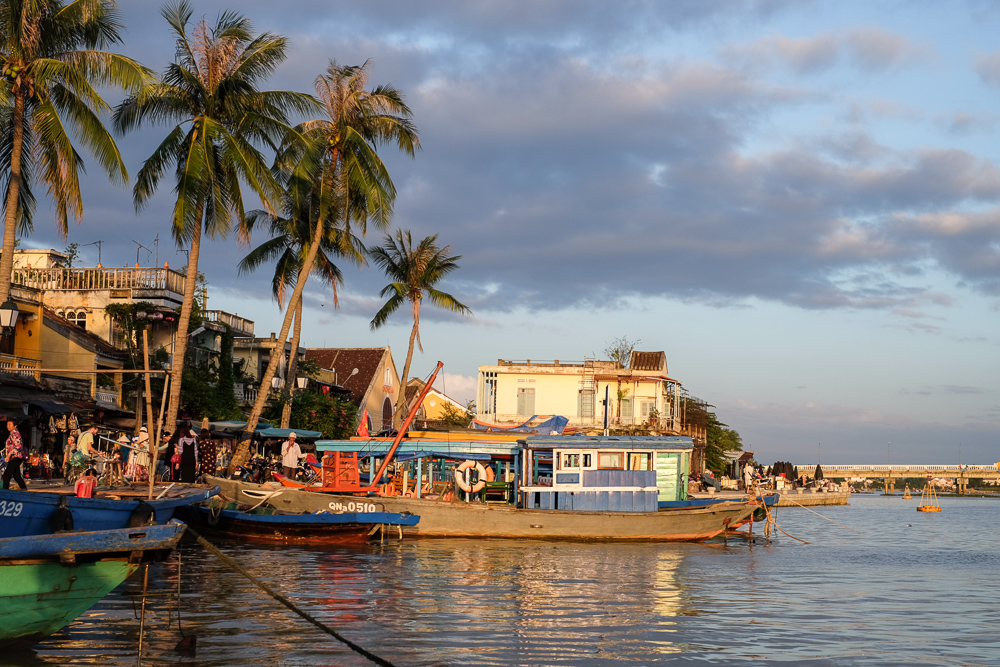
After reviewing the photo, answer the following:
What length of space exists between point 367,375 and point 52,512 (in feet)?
146

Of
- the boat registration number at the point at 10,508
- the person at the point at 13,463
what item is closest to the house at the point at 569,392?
the person at the point at 13,463

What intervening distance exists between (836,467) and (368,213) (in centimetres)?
9105

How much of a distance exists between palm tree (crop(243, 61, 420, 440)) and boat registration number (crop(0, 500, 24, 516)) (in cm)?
1804

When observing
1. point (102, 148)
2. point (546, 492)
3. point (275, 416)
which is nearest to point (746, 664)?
point (546, 492)

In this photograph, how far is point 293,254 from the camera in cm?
3819

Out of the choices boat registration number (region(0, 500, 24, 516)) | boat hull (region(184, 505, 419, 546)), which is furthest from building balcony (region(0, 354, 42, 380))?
boat registration number (region(0, 500, 24, 516))

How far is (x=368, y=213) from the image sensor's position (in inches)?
1348

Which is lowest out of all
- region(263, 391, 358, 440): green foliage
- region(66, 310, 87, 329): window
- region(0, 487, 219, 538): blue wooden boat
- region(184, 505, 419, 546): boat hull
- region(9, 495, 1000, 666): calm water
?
region(9, 495, 1000, 666): calm water

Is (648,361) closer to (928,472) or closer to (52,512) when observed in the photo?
(52,512)

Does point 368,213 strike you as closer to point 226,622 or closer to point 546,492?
point 546,492

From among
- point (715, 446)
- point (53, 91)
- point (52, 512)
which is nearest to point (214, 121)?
point (53, 91)

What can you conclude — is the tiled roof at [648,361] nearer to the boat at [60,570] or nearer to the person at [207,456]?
the person at [207,456]

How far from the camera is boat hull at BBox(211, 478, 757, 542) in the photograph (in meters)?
24.9

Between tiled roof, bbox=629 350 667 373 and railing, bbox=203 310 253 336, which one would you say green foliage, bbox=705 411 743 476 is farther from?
railing, bbox=203 310 253 336
